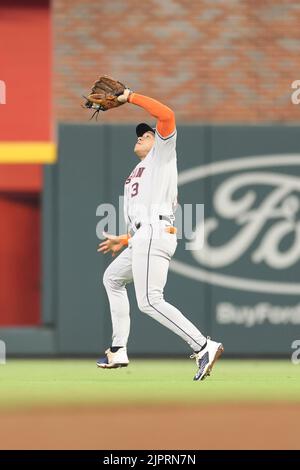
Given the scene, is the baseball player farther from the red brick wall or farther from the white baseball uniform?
the red brick wall

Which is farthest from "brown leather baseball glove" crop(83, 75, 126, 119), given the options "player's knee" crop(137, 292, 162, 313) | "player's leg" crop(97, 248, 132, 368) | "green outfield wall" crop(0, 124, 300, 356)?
"green outfield wall" crop(0, 124, 300, 356)

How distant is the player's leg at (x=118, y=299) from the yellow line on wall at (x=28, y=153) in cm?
314

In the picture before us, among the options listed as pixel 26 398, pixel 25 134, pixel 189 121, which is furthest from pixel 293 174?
pixel 26 398

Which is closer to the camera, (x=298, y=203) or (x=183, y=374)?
(x=183, y=374)

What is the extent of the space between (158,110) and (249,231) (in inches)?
159

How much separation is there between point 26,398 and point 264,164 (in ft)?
14.9

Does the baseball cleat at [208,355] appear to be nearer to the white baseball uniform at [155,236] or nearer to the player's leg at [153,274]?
the white baseball uniform at [155,236]

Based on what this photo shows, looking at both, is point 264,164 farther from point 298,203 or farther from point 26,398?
point 26,398

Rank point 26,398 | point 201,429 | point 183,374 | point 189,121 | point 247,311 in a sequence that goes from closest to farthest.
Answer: point 201,429 < point 26,398 < point 183,374 < point 247,311 < point 189,121

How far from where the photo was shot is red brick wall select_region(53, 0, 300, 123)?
39.9ft

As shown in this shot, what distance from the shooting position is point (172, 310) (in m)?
8.08

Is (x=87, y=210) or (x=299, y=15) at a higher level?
(x=299, y=15)

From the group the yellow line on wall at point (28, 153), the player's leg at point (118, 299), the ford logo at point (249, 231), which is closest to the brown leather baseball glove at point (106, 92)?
the player's leg at point (118, 299)

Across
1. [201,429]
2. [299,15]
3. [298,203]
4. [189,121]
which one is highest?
[299,15]
